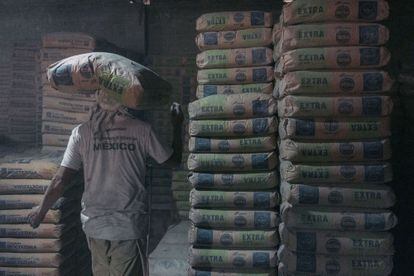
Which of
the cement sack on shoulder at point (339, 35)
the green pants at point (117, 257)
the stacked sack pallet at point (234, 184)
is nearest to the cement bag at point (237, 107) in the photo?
the stacked sack pallet at point (234, 184)

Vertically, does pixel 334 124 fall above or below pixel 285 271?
above

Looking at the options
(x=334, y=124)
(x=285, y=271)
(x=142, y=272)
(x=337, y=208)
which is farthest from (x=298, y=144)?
(x=142, y=272)

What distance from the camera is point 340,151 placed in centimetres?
382

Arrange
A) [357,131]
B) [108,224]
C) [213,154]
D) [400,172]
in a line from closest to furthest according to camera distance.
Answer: [108,224], [357,131], [213,154], [400,172]

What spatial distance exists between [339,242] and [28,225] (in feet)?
10.3

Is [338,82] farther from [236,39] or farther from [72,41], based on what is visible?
[72,41]

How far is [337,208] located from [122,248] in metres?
1.72

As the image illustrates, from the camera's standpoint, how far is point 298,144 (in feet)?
12.7

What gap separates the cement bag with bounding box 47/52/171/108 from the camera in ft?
11.6

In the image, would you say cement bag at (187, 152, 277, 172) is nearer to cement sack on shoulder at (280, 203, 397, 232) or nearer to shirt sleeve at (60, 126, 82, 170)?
cement sack on shoulder at (280, 203, 397, 232)

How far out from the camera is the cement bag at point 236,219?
423 centimetres

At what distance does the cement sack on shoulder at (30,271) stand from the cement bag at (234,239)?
65.5 inches

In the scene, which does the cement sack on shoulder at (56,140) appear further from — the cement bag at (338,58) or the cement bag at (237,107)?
the cement bag at (338,58)

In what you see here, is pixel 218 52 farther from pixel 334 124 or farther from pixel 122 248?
pixel 122 248
